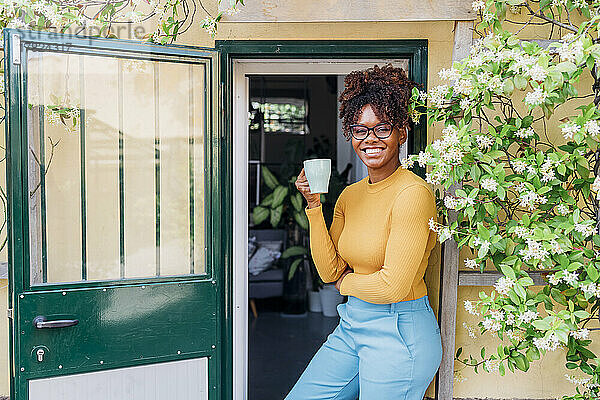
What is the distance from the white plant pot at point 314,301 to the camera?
554 centimetres

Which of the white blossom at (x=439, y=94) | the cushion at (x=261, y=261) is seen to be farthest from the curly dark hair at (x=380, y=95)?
the cushion at (x=261, y=261)

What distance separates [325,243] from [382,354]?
1.64ft

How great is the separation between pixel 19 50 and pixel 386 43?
152 cm

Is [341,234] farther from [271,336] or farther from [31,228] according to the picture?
[271,336]

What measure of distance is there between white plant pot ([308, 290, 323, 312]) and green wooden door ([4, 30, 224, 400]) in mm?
3062

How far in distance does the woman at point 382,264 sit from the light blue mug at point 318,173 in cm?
10

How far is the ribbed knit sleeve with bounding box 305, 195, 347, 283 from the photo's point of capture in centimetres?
230

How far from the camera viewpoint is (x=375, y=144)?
7.02 ft

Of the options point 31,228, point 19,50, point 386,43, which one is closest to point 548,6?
point 386,43

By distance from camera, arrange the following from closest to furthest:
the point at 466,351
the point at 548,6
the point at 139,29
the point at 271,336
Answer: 1. the point at 548,6
2. the point at 139,29
3. the point at 466,351
4. the point at 271,336

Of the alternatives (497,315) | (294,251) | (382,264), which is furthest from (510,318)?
(294,251)

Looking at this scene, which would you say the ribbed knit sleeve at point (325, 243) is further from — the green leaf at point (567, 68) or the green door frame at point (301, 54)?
the green leaf at point (567, 68)

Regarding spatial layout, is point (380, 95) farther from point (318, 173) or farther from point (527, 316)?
point (527, 316)

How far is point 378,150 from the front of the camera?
7.03 feet
